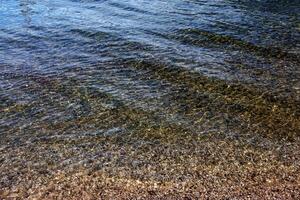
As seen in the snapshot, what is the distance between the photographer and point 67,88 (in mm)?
15578

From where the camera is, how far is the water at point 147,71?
13062 millimetres

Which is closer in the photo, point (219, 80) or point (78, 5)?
point (219, 80)

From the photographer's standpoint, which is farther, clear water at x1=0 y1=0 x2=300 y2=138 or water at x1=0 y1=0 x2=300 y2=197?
clear water at x1=0 y1=0 x2=300 y2=138

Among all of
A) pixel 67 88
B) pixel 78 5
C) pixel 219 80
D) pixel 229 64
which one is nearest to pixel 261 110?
pixel 219 80

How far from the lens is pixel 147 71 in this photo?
1680 centimetres

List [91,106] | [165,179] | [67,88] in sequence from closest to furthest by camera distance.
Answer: [165,179], [91,106], [67,88]

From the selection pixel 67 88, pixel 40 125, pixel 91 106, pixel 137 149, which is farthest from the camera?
pixel 67 88

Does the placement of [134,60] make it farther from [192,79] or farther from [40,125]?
[40,125]

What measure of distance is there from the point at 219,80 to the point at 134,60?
12.1 ft

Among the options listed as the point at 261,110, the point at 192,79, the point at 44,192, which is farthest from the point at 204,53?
Result: the point at 44,192

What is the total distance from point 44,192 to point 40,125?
10.9 ft

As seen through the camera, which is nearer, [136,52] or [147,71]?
[147,71]

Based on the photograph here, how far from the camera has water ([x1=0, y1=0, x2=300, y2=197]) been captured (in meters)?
13.1

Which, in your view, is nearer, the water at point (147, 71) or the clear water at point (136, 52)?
the water at point (147, 71)
